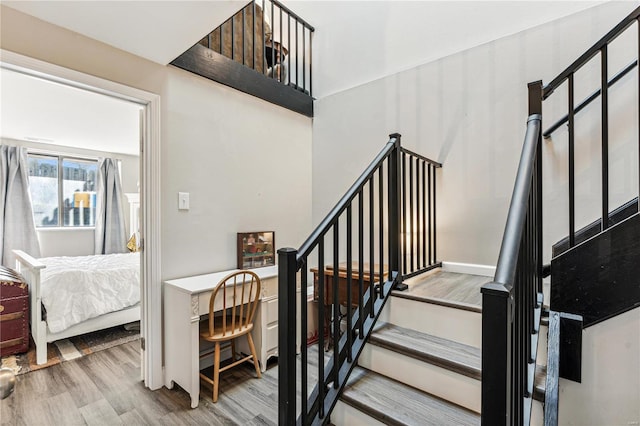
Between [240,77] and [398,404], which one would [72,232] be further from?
[398,404]

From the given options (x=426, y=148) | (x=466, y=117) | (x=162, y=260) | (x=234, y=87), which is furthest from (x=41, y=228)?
(x=466, y=117)

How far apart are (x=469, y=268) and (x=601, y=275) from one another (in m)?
1.21

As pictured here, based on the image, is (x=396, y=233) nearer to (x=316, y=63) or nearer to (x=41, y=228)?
(x=316, y=63)

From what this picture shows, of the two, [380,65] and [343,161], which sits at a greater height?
[380,65]

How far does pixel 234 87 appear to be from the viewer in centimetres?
277

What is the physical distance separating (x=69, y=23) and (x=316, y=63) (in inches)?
96.5

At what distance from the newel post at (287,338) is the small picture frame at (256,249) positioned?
158 cm

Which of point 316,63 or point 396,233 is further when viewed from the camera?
point 316,63

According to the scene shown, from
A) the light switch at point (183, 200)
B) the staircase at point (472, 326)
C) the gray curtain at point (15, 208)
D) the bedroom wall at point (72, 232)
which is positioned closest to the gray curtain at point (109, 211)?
the bedroom wall at point (72, 232)

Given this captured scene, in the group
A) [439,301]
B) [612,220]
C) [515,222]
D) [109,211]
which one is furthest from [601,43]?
[109,211]

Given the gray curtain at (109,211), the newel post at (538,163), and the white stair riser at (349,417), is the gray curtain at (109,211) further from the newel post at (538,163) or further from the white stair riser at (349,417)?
the newel post at (538,163)

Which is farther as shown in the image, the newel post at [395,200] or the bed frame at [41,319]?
the bed frame at [41,319]

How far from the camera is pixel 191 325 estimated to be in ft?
6.75

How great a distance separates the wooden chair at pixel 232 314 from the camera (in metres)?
2.12
